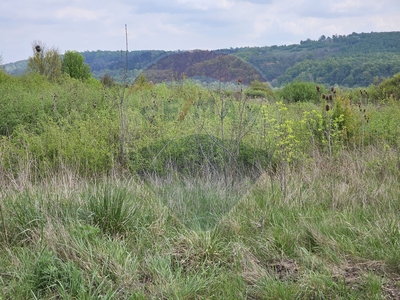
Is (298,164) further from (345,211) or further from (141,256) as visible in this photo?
(141,256)

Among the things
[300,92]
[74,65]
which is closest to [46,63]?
[74,65]

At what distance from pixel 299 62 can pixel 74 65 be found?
1722 centimetres

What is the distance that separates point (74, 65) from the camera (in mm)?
26375

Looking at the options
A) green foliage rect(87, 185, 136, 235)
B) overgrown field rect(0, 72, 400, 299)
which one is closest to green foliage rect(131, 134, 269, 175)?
overgrown field rect(0, 72, 400, 299)

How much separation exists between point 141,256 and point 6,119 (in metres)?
8.14

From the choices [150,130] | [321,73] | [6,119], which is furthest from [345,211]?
[321,73]

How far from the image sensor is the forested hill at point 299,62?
647 centimetres

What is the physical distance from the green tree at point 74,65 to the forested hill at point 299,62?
1.92 ft

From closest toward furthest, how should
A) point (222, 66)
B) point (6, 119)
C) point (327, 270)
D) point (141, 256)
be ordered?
1. point (327, 270)
2. point (141, 256)
3. point (222, 66)
4. point (6, 119)

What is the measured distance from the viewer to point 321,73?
67.0ft

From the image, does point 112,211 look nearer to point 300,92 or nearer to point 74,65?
point 300,92

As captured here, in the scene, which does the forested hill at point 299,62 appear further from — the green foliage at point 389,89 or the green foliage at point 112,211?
the green foliage at point 112,211

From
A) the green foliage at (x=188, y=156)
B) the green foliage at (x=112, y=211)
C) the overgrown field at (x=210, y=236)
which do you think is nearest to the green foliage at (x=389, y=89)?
the green foliage at (x=188, y=156)

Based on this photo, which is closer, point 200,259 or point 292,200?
point 200,259
